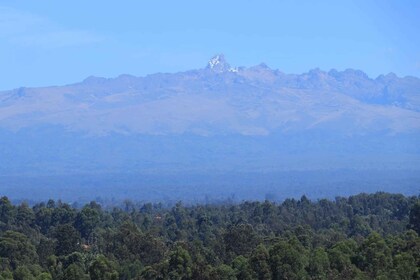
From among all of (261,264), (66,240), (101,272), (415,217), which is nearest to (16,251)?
(66,240)

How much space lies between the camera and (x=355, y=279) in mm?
30578

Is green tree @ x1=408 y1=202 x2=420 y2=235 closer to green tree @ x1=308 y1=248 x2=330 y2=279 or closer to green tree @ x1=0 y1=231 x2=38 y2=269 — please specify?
green tree @ x1=308 y1=248 x2=330 y2=279

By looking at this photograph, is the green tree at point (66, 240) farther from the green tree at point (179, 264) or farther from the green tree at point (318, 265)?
the green tree at point (318, 265)

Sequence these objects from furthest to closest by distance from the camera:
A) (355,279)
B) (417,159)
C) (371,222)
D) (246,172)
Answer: (417,159), (246,172), (371,222), (355,279)

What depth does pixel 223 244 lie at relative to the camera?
43594mm

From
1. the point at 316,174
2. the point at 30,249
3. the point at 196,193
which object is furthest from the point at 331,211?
the point at 316,174

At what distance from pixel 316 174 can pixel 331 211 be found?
100088 millimetres

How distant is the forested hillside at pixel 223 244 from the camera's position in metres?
34.2

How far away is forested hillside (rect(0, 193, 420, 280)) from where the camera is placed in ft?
112

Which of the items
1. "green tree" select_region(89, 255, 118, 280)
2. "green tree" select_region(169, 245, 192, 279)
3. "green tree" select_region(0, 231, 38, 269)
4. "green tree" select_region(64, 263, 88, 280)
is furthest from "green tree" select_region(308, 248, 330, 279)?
"green tree" select_region(0, 231, 38, 269)

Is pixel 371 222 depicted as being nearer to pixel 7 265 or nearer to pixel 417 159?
pixel 7 265

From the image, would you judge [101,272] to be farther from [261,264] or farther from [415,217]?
[415,217]

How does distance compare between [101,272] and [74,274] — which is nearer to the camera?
[74,274]

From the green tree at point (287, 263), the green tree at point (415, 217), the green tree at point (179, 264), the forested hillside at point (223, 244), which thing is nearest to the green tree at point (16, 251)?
the forested hillside at point (223, 244)
